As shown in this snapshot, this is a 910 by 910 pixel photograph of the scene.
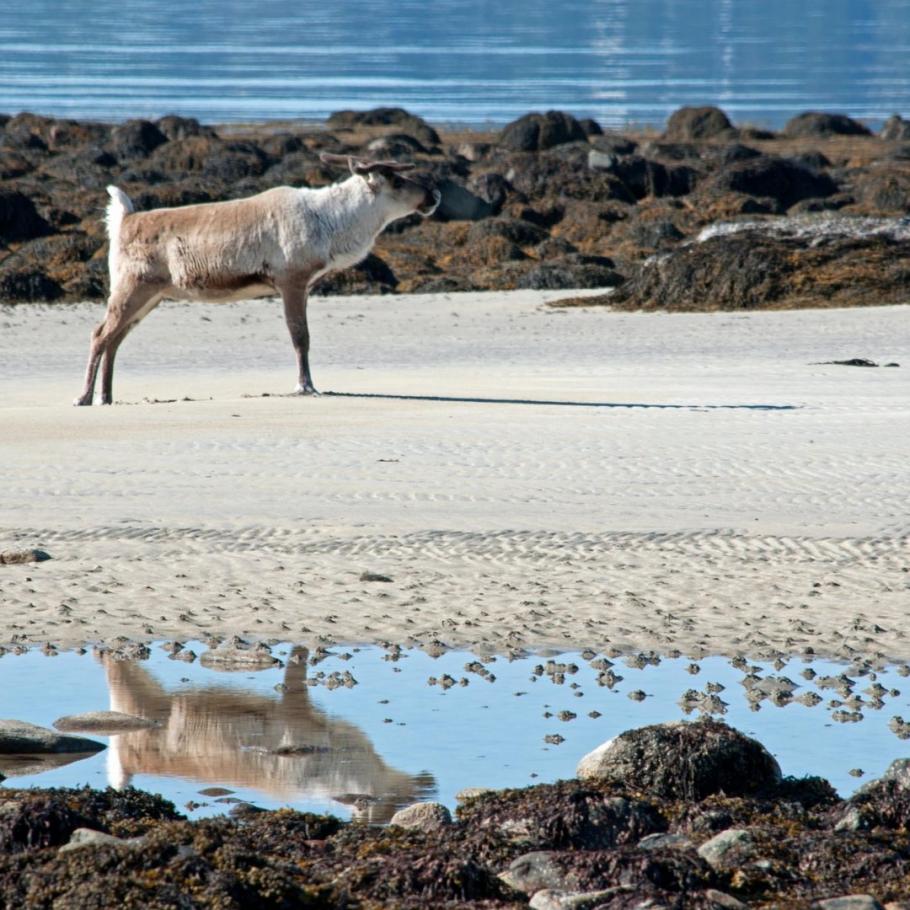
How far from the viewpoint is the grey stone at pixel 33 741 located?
254 inches

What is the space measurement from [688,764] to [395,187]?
9.99 m

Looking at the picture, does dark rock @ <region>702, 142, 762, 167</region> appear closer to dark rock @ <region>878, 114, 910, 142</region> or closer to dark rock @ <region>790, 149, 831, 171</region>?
dark rock @ <region>790, 149, 831, 171</region>

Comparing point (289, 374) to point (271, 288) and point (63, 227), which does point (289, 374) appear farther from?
point (63, 227)

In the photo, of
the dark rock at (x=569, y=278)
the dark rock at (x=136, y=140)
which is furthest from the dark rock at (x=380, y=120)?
the dark rock at (x=569, y=278)

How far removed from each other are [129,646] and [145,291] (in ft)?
24.7

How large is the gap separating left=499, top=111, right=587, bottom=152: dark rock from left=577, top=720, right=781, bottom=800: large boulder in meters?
54.4

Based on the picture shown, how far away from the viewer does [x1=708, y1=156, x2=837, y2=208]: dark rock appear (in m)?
41.7

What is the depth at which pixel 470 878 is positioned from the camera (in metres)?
4.84

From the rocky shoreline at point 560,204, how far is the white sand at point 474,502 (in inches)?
201

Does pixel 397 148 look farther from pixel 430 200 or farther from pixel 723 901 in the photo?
pixel 723 901

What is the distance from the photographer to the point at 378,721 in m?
6.93

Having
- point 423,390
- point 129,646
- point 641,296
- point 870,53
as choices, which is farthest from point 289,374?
point 870,53

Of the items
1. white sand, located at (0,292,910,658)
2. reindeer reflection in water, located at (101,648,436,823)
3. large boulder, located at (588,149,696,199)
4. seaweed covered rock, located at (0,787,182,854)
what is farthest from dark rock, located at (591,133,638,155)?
seaweed covered rock, located at (0,787,182,854)

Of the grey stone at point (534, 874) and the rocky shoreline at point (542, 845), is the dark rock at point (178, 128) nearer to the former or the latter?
the rocky shoreline at point (542, 845)
